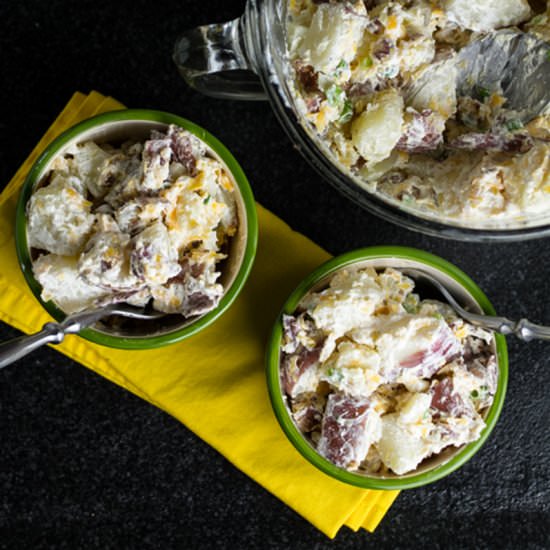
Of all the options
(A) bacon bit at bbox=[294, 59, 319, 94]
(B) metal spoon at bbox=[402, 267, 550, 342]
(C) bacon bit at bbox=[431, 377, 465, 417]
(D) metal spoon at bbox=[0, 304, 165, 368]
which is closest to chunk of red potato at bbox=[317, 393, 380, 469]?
(C) bacon bit at bbox=[431, 377, 465, 417]

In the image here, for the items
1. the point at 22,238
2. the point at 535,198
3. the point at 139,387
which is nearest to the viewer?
the point at 535,198

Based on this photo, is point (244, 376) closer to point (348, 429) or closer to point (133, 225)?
point (348, 429)

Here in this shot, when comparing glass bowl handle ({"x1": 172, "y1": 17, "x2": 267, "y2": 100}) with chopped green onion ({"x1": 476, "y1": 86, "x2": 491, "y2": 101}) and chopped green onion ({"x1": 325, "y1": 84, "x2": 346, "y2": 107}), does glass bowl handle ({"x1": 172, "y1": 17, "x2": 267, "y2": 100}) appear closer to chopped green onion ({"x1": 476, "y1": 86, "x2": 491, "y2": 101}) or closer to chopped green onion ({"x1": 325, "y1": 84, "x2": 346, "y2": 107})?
chopped green onion ({"x1": 325, "y1": 84, "x2": 346, "y2": 107})

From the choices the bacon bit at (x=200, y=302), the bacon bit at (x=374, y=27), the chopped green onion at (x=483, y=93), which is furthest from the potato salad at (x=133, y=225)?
the chopped green onion at (x=483, y=93)

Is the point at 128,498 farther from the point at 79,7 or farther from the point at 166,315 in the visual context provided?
the point at 79,7

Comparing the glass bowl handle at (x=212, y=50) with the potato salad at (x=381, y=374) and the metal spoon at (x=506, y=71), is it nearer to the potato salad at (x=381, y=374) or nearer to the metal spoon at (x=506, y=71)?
the metal spoon at (x=506, y=71)

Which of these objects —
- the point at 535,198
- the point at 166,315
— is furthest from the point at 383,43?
the point at 166,315

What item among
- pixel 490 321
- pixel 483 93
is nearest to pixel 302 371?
pixel 490 321
